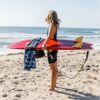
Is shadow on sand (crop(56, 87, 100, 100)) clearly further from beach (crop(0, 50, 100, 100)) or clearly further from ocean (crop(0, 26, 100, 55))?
ocean (crop(0, 26, 100, 55))

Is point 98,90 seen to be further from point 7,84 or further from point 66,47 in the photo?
point 7,84

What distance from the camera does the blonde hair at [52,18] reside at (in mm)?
5175

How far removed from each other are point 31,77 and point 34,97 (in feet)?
5.00

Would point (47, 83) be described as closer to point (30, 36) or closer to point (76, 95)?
point (76, 95)

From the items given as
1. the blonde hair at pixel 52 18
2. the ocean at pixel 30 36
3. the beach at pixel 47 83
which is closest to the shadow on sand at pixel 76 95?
the beach at pixel 47 83

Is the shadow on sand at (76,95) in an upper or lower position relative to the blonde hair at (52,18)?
lower

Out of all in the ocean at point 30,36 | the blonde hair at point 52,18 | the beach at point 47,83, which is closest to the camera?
the blonde hair at point 52,18

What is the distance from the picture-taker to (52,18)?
5184 mm

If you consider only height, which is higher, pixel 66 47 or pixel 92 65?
pixel 66 47

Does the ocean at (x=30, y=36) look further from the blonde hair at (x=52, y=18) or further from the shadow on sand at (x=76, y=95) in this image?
the blonde hair at (x=52, y=18)

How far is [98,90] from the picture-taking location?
5633 mm

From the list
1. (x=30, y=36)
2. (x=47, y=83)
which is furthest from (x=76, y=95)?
(x=30, y=36)

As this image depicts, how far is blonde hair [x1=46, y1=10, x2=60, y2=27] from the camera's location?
204 inches

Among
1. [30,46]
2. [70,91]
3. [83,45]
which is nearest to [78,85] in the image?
[70,91]
